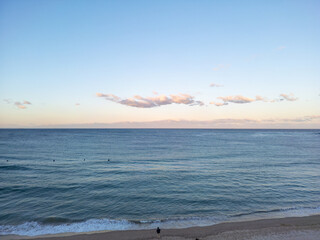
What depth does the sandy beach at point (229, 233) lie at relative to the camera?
582 inches

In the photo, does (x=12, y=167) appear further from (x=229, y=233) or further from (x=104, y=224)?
(x=229, y=233)

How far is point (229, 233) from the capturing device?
15.3 meters

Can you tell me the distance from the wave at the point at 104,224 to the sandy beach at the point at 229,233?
766 millimetres

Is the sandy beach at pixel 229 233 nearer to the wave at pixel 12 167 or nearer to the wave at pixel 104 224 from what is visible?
the wave at pixel 104 224

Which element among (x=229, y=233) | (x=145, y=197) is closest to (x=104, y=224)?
(x=145, y=197)

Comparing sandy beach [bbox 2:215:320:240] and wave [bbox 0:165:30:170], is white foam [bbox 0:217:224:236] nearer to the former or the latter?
sandy beach [bbox 2:215:320:240]

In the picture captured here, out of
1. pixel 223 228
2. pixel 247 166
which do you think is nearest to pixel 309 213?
pixel 223 228

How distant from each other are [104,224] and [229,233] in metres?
9.61

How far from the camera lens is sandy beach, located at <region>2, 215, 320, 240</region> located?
1479 cm

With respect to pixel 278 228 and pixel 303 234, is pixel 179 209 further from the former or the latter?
pixel 303 234

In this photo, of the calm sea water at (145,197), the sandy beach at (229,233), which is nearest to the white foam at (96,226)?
the calm sea water at (145,197)

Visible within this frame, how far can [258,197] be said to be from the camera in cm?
2297

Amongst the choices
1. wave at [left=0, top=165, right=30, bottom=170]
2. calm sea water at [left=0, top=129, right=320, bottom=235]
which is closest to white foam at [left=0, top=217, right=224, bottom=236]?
calm sea water at [left=0, top=129, right=320, bottom=235]

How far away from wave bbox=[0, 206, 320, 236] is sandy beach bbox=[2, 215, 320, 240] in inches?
30.2
